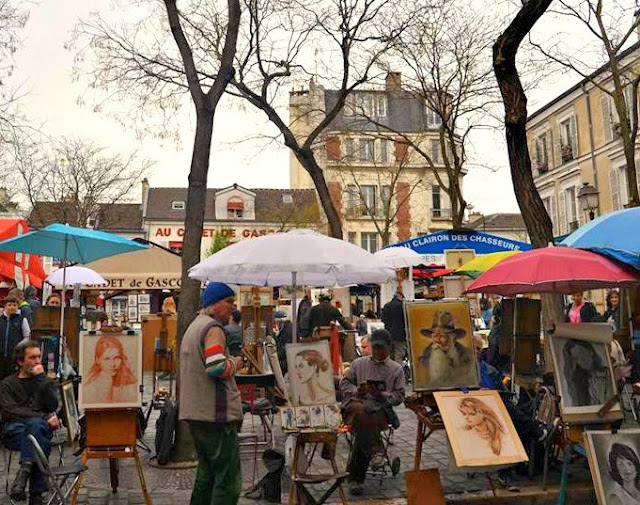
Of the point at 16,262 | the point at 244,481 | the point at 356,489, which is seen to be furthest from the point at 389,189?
the point at 356,489

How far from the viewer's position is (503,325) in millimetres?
7965

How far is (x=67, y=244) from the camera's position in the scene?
7992 mm

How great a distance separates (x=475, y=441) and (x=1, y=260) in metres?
6.50

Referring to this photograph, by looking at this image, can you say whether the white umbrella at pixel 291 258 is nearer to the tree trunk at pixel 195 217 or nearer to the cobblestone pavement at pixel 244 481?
the tree trunk at pixel 195 217

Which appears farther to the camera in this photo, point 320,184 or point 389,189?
point 389,189

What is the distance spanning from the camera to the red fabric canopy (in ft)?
27.0

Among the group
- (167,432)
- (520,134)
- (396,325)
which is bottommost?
(167,432)

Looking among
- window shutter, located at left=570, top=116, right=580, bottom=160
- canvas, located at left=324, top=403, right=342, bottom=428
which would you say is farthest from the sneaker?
window shutter, located at left=570, top=116, right=580, bottom=160

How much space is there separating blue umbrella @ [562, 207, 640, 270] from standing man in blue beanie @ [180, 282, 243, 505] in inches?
139

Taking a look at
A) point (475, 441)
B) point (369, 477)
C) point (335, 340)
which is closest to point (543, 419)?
point (475, 441)

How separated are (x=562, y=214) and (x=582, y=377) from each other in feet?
91.6

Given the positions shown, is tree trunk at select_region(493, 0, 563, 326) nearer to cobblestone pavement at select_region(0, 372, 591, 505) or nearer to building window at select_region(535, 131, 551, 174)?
cobblestone pavement at select_region(0, 372, 591, 505)

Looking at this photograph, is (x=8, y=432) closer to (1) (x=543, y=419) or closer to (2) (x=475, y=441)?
(2) (x=475, y=441)

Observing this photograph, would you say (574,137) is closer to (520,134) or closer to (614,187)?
(614,187)
